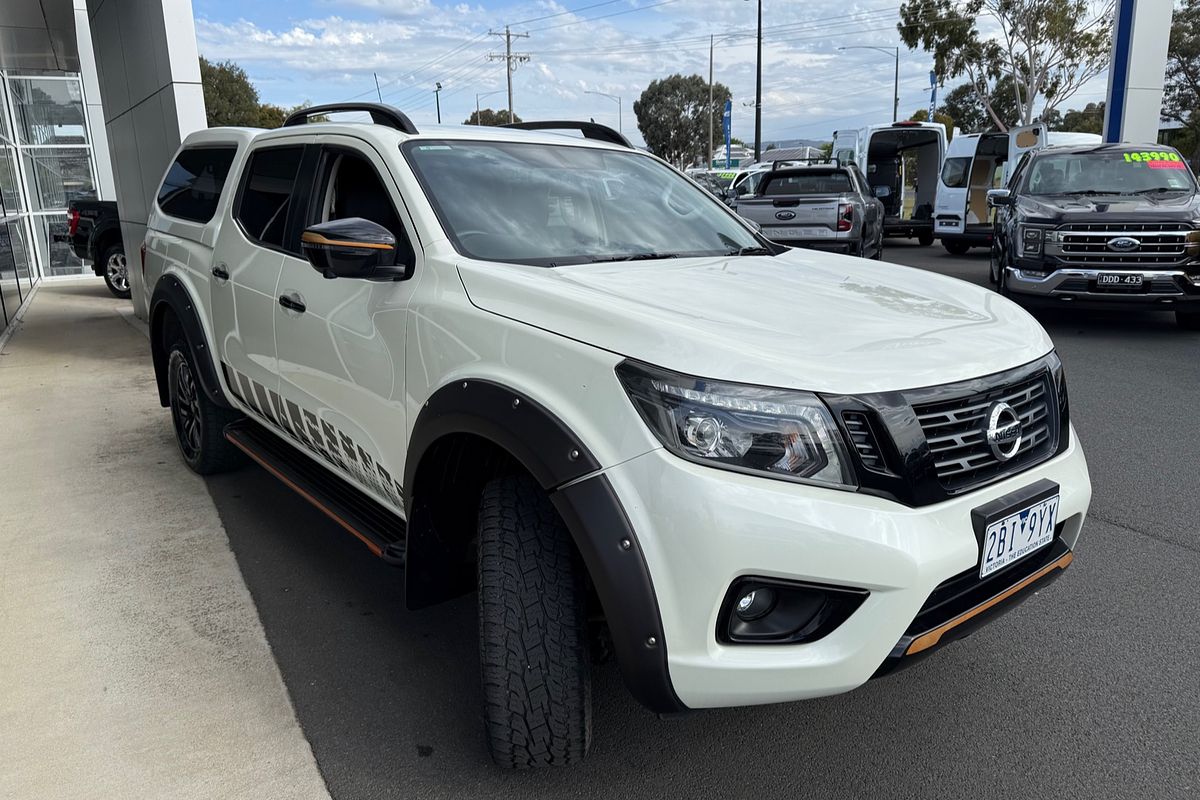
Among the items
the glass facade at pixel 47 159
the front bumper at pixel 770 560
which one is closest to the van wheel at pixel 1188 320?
the front bumper at pixel 770 560

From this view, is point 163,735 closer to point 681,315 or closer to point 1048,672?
point 681,315

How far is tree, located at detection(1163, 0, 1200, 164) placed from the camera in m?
39.2

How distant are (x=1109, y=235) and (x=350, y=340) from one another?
769 centimetres

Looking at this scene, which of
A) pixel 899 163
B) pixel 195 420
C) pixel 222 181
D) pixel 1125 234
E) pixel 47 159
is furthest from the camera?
pixel 899 163

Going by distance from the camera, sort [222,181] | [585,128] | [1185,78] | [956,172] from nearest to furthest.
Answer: [585,128] < [222,181] < [956,172] < [1185,78]

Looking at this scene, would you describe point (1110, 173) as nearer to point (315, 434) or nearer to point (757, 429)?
point (315, 434)

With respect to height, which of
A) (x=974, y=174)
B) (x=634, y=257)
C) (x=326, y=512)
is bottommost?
(x=326, y=512)

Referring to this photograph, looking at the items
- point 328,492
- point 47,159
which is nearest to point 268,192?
point 328,492

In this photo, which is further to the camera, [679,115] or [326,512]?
[679,115]

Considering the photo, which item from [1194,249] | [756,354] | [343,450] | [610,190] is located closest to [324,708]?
[343,450]

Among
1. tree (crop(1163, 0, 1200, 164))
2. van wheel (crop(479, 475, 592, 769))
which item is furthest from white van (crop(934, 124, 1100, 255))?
tree (crop(1163, 0, 1200, 164))

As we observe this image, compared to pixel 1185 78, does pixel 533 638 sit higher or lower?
lower

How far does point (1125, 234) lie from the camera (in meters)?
8.05

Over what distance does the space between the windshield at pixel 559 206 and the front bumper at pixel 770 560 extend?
1.10m
